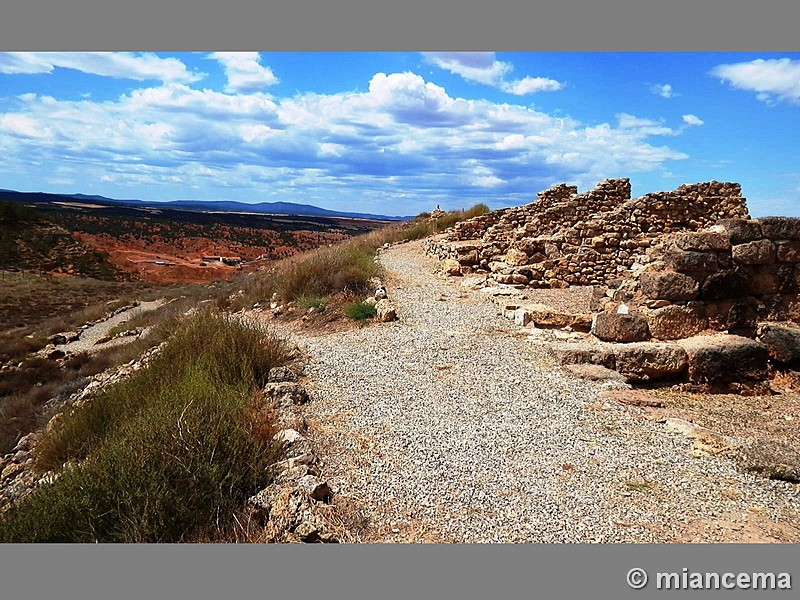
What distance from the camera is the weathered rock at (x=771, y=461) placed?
14.9 feet

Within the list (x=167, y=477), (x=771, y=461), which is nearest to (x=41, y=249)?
(x=167, y=477)

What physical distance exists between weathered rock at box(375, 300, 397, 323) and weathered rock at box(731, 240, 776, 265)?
17.3ft

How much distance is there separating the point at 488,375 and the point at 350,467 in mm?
2892

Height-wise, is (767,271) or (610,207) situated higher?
(610,207)

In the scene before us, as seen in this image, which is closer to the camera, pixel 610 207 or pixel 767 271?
pixel 767 271

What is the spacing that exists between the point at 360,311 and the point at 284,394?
13.0 ft

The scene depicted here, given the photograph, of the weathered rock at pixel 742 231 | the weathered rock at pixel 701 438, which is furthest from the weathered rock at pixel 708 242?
the weathered rock at pixel 701 438

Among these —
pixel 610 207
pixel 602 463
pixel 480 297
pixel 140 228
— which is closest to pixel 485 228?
pixel 610 207

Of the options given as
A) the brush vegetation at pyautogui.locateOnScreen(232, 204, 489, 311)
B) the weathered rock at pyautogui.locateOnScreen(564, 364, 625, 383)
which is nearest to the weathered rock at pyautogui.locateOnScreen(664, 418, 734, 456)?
the weathered rock at pyautogui.locateOnScreen(564, 364, 625, 383)

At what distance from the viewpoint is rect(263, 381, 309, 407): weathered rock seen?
5.82 metres

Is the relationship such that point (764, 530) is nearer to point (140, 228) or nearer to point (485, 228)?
point (485, 228)

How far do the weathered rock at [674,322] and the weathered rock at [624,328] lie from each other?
4.7 inches

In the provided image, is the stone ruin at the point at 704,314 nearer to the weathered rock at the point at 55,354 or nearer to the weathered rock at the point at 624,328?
the weathered rock at the point at 624,328

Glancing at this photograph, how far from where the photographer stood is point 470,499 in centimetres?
404
